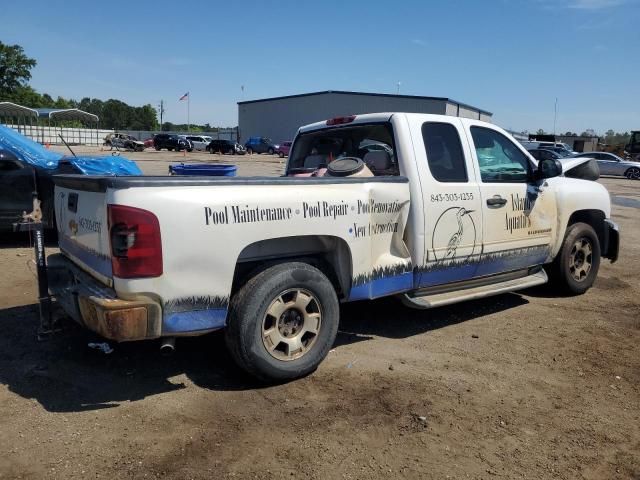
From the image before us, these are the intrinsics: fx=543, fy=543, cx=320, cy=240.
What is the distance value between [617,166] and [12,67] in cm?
8051

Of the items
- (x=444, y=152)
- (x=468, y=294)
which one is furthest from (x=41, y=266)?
(x=468, y=294)

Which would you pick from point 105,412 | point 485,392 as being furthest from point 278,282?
point 485,392

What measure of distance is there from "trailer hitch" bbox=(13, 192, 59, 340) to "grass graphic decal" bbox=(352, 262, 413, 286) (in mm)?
2301

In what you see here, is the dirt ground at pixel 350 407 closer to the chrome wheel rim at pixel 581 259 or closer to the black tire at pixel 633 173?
the chrome wheel rim at pixel 581 259

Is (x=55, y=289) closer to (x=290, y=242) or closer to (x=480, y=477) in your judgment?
(x=290, y=242)

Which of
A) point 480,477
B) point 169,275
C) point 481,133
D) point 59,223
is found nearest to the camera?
point 480,477

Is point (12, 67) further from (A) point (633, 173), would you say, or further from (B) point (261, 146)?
(A) point (633, 173)

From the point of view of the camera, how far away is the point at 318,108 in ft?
209

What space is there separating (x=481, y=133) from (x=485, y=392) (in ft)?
8.32

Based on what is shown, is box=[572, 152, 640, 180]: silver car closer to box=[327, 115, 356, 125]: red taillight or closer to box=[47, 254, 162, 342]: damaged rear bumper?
box=[327, 115, 356, 125]: red taillight

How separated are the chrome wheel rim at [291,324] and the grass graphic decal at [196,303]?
35 cm

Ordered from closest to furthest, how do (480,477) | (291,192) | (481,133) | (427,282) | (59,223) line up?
(480,477), (291,192), (59,223), (427,282), (481,133)

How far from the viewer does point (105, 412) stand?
11.4 ft

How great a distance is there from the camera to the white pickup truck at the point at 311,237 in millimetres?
3225
